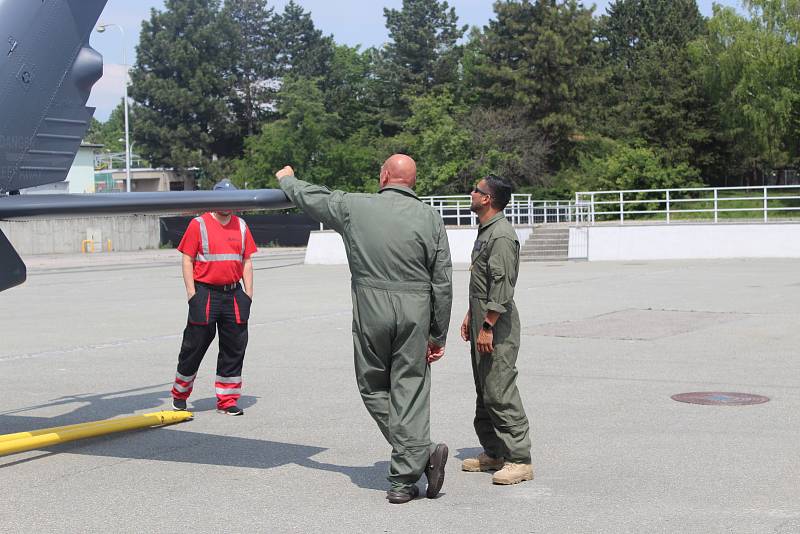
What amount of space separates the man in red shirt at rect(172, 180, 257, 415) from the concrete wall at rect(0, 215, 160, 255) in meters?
42.4

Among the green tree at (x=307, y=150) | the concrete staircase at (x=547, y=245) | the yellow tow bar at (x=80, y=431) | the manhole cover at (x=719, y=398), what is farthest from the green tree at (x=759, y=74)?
the yellow tow bar at (x=80, y=431)

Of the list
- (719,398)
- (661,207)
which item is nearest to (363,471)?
(719,398)

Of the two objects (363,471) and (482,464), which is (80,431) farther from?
(482,464)

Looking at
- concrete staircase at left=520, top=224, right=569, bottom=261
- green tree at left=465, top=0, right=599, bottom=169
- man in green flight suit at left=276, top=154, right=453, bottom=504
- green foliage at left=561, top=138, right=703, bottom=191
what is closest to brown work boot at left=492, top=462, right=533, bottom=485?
man in green flight suit at left=276, top=154, right=453, bottom=504

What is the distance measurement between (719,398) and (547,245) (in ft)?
78.1

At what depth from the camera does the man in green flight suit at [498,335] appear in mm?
6113

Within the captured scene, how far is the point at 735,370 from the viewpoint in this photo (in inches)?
399

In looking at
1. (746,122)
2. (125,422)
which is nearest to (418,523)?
(125,422)

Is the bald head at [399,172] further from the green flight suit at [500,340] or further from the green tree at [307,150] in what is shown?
the green tree at [307,150]

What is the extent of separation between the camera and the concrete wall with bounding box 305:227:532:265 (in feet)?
107

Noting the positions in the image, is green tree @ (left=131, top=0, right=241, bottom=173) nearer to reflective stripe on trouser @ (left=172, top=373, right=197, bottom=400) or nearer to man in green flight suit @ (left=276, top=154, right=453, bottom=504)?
reflective stripe on trouser @ (left=172, top=373, right=197, bottom=400)

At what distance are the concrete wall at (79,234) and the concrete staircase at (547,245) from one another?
2271 centimetres

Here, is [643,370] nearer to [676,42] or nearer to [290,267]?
[290,267]

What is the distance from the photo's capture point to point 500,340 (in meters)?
6.20
